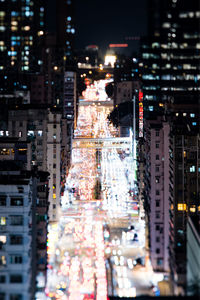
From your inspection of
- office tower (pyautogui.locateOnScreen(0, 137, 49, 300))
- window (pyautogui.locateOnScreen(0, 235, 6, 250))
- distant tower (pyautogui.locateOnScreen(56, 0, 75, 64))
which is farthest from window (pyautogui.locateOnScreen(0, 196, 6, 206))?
distant tower (pyautogui.locateOnScreen(56, 0, 75, 64))

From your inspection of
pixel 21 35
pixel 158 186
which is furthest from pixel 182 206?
pixel 21 35

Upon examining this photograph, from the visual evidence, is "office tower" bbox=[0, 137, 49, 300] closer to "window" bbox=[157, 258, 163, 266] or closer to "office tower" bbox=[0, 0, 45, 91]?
"window" bbox=[157, 258, 163, 266]

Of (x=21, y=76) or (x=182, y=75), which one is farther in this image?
(x=21, y=76)

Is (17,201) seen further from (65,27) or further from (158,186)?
(65,27)

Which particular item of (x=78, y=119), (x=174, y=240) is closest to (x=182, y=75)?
(x=174, y=240)

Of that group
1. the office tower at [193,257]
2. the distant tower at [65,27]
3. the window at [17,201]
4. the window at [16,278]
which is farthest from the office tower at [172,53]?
the distant tower at [65,27]

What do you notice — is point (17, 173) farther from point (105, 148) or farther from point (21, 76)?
point (21, 76)
